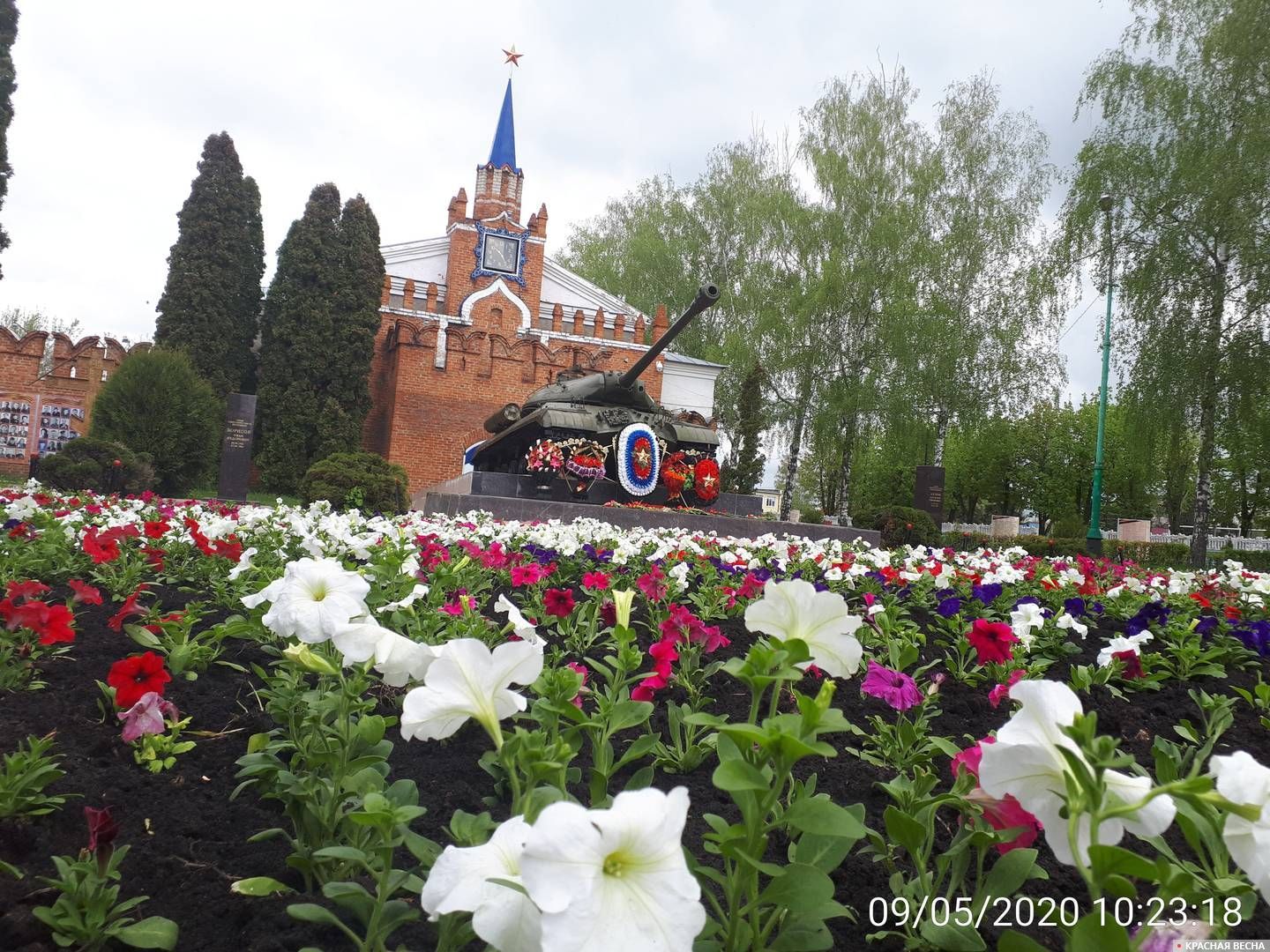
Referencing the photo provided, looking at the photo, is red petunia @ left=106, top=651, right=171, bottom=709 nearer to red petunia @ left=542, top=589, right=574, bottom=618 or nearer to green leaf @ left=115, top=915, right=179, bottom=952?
green leaf @ left=115, top=915, right=179, bottom=952

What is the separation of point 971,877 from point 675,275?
93.8 feet

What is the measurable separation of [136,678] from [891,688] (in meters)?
1.49

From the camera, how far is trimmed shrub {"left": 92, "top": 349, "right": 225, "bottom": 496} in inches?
661

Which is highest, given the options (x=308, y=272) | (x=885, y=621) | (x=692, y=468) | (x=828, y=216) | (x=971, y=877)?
(x=828, y=216)

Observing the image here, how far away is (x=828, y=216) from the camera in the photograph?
21.5 m

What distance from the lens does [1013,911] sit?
1.41 m

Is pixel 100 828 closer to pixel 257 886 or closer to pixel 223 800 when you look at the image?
pixel 257 886

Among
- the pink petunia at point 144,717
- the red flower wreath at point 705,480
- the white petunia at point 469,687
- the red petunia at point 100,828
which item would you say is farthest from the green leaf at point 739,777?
the red flower wreath at point 705,480

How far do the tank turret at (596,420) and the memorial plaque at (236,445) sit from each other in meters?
5.44

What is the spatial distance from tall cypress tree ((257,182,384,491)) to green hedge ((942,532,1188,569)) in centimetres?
1557

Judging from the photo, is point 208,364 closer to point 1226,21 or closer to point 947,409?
point 947,409

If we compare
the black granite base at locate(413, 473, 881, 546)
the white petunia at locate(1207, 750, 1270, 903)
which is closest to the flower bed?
the white petunia at locate(1207, 750, 1270, 903)

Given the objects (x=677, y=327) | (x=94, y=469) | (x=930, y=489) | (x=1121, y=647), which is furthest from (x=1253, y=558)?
(x=94, y=469)

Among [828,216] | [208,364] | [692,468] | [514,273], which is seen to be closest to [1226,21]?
[828,216]
